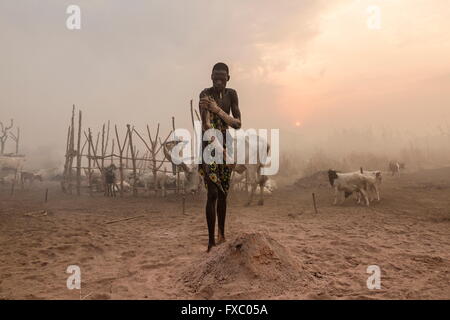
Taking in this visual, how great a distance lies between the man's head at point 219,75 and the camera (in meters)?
3.83

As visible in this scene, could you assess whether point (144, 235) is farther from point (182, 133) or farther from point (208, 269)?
point (182, 133)

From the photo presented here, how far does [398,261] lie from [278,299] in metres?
1.69

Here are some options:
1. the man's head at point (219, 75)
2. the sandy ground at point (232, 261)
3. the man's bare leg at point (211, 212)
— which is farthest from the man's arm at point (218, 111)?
the sandy ground at point (232, 261)

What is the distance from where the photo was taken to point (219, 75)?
3.83m

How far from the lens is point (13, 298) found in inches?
91.8

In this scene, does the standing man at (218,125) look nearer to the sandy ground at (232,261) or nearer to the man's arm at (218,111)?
the man's arm at (218,111)

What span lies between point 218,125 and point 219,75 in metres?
0.68

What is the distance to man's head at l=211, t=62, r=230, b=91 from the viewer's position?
3.83m

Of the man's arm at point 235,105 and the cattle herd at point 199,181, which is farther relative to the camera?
the cattle herd at point 199,181

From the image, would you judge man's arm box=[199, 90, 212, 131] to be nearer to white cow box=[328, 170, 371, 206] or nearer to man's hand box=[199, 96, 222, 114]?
man's hand box=[199, 96, 222, 114]

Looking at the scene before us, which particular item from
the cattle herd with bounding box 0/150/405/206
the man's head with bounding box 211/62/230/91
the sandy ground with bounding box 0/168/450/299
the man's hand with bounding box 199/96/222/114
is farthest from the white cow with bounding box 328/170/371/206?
the man's hand with bounding box 199/96/222/114

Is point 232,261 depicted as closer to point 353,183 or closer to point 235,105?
point 235,105
